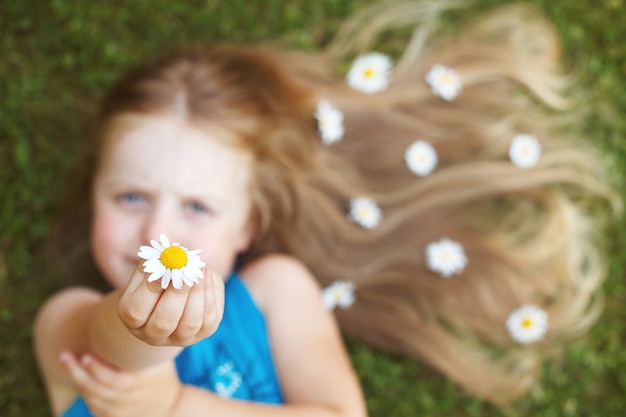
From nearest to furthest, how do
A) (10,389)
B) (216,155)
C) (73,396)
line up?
(216,155)
(73,396)
(10,389)

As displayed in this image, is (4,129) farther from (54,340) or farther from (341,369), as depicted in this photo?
(341,369)

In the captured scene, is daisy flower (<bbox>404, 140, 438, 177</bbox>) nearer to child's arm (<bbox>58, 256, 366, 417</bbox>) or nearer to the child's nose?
child's arm (<bbox>58, 256, 366, 417</bbox>)

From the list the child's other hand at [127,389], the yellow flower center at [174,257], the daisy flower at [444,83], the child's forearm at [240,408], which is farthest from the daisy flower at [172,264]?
the daisy flower at [444,83]

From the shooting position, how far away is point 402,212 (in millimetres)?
2613

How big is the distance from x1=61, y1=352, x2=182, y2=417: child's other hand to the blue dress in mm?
311

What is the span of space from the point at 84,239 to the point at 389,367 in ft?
3.78

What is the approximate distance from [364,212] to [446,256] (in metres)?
0.32

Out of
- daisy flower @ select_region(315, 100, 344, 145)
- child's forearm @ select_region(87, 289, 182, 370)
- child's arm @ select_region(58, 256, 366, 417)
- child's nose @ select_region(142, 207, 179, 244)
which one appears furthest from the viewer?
daisy flower @ select_region(315, 100, 344, 145)

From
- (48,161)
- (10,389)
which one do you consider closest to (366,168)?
(48,161)

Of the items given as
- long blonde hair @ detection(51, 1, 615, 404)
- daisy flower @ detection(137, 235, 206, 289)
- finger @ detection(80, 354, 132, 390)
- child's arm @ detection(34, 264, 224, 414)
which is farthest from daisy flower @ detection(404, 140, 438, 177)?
daisy flower @ detection(137, 235, 206, 289)

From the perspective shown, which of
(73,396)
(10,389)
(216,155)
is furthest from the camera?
(10,389)

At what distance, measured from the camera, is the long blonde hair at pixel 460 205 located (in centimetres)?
259

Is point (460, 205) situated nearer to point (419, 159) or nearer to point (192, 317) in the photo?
point (419, 159)

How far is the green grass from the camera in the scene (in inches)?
104
